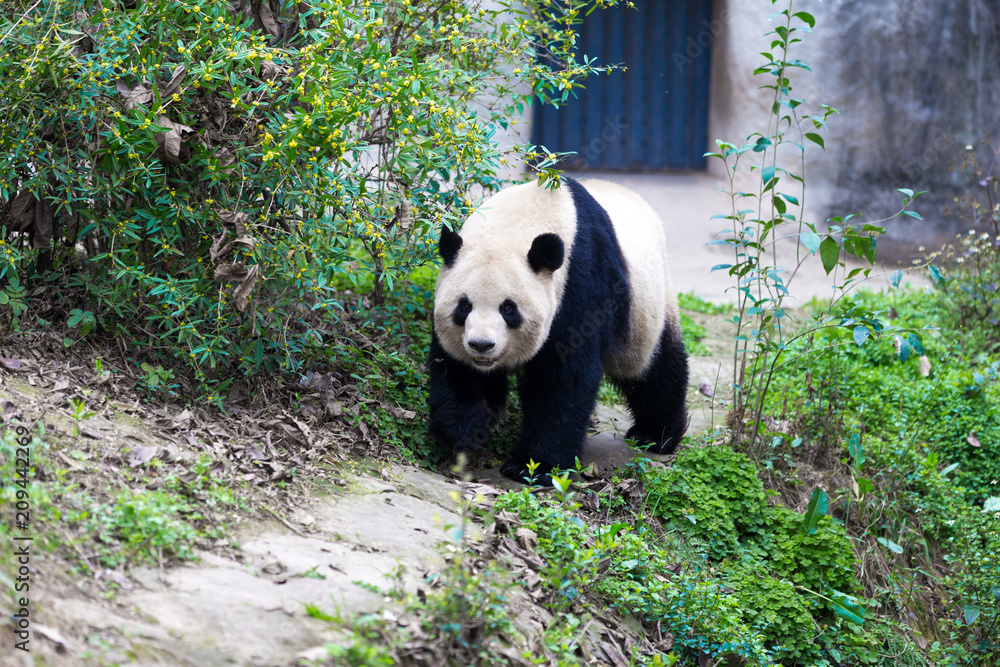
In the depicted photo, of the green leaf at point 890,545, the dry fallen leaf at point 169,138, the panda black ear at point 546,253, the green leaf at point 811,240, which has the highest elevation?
the dry fallen leaf at point 169,138

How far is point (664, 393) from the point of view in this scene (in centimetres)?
518

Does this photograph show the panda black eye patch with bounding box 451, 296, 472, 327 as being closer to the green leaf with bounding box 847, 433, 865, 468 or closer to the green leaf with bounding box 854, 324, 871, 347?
the green leaf with bounding box 854, 324, 871, 347

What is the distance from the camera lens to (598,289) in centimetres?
448

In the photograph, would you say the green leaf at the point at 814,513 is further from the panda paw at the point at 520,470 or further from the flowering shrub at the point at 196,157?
the flowering shrub at the point at 196,157

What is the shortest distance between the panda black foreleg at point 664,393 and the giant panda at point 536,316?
1.03 ft

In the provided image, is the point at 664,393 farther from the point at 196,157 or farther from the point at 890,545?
the point at 196,157

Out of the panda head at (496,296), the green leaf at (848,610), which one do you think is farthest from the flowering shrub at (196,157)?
the green leaf at (848,610)

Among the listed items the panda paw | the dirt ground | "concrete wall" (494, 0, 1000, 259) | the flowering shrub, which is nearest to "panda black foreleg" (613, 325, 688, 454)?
the dirt ground

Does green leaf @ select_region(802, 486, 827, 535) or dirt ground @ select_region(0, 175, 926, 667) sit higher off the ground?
dirt ground @ select_region(0, 175, 926, 667)

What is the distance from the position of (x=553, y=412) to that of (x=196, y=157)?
82.1 inches

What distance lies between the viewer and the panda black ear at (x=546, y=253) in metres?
4.05

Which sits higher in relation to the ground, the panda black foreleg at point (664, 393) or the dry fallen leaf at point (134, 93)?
the dry fallen leaf at point (134, 93)

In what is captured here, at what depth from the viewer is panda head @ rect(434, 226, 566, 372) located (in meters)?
4.03

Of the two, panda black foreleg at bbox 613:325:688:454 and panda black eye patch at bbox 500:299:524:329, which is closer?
panda black eye patch at bbox 500:299:524:329
